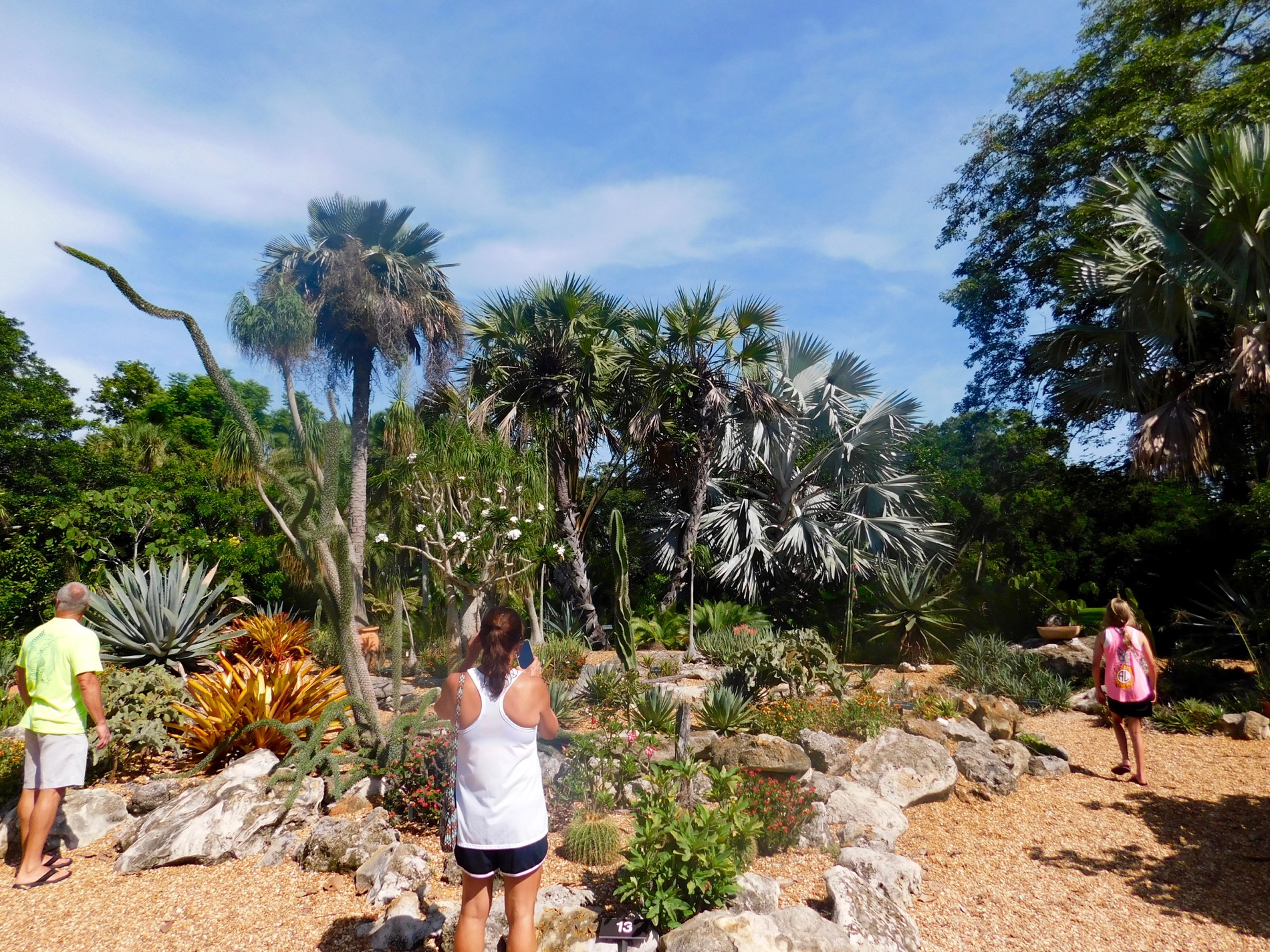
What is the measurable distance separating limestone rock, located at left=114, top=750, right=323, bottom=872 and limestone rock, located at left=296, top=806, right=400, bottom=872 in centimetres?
37

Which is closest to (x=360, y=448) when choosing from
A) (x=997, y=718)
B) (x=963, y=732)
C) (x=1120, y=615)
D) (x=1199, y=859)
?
(x=963, y=732)

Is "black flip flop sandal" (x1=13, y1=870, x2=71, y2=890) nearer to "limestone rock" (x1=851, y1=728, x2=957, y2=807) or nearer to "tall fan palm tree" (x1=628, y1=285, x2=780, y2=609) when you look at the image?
"limestone rock" (x1=851, y1=728, x2=957, y2=807)

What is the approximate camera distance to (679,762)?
179 inches

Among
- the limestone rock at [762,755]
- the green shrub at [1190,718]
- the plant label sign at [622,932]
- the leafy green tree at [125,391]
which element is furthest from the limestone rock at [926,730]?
the leafy green tree at [125,391]

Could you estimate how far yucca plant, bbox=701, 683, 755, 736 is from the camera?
21.9ft

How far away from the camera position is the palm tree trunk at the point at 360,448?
532 inches

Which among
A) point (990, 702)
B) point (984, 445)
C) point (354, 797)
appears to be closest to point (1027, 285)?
point (984, 445)

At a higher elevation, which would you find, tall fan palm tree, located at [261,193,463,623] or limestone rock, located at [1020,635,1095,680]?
tall fan palm tree, located at [261,193,463,623]

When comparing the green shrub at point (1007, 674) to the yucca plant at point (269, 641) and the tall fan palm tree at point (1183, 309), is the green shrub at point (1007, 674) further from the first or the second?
the yucca plant at point (269, 641)

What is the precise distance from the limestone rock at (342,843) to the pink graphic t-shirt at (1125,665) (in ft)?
18.6

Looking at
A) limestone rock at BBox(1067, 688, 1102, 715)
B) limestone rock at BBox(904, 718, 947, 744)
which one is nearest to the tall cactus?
limestone rock at BBox(904, 718, 947, 744)

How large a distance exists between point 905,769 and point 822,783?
84cm

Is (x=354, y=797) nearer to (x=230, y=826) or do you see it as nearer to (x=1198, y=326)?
(x=230, y=826)

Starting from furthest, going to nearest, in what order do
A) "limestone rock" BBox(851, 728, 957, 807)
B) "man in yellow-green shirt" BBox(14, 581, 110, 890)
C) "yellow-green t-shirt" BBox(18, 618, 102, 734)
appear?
"limestone rock" BBox(851, 728, 957, 807) < "yellow-green t-shirt" BBox(18, 618, 102, 734) < "man in yellow-green shirt" BBox(14, 581, 110, 890)
